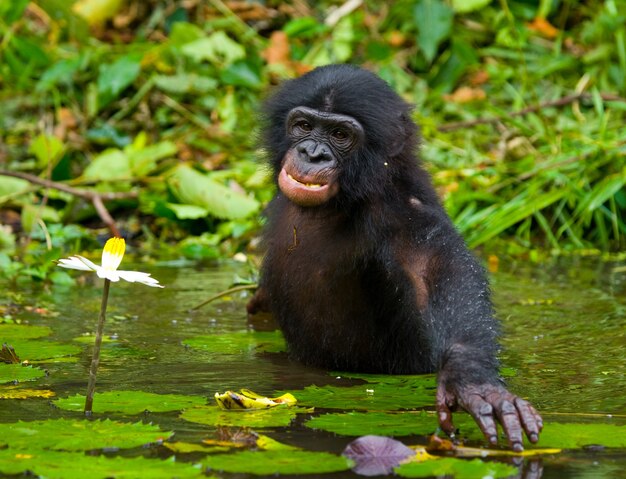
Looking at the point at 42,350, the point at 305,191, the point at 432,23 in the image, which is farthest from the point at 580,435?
the point at 432,23

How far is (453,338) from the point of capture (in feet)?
16.9

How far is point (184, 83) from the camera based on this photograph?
13867 mm

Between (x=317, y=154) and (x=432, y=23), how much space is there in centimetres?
857

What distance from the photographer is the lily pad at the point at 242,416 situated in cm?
454

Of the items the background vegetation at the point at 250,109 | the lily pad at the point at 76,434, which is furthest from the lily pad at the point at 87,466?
the background vegetation at the point at 250,109

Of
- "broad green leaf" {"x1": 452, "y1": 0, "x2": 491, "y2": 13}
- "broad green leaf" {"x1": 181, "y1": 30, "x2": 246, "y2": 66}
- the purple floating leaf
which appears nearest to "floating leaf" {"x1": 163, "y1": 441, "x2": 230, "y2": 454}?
the purple floating leaf

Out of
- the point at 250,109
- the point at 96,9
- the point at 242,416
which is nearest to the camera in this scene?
the point at 242,416

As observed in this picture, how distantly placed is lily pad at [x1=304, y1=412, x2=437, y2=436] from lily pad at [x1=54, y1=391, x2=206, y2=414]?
63 centimetres

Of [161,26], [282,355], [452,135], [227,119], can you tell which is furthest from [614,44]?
[282,355]

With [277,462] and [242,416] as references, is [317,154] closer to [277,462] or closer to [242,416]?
[242,416]

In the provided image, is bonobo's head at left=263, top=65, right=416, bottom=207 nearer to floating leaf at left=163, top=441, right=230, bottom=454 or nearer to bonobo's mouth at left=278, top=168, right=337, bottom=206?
bonobo's mouth at left=278, top=168, right=337, bottom=206

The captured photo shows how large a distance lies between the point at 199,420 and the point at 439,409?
0.99 metres

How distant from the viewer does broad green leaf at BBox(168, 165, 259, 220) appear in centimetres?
1052

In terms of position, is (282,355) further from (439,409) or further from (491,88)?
(491,88)
